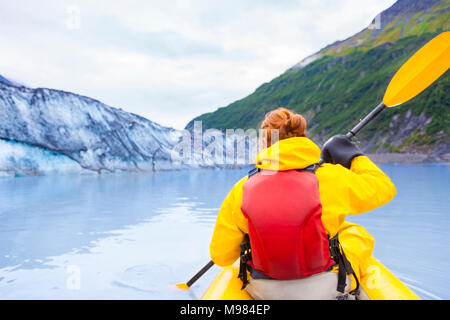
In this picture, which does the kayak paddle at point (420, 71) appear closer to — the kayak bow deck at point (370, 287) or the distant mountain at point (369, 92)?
the kayak bow deck at point (370, 287)

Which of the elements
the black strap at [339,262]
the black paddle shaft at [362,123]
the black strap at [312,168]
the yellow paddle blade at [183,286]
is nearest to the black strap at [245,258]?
the black strap at [339,262]

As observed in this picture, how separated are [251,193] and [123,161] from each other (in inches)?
1272

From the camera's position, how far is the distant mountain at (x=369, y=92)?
58.2 metres

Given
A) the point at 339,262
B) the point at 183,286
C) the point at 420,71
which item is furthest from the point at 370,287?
the point at 183,286

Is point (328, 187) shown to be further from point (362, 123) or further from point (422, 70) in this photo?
point (422, 70)

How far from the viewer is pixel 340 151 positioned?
2.16 metres

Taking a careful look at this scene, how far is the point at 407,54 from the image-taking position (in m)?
90.3

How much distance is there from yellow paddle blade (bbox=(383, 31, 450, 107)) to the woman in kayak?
1.16 m

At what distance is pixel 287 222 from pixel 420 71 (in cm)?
196

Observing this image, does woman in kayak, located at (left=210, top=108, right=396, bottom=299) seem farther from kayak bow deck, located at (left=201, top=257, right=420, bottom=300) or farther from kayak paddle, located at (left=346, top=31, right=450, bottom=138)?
kayak paddle, located at (left=346, top=31, right=450, bottom=138)

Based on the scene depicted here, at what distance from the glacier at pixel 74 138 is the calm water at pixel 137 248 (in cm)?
1948

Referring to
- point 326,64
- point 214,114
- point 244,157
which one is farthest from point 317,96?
point 244,157

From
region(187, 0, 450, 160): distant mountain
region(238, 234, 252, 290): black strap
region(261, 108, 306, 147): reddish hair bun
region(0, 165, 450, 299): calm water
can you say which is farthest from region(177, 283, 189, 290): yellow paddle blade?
region(187, 0, 450, 160): distant mountain
